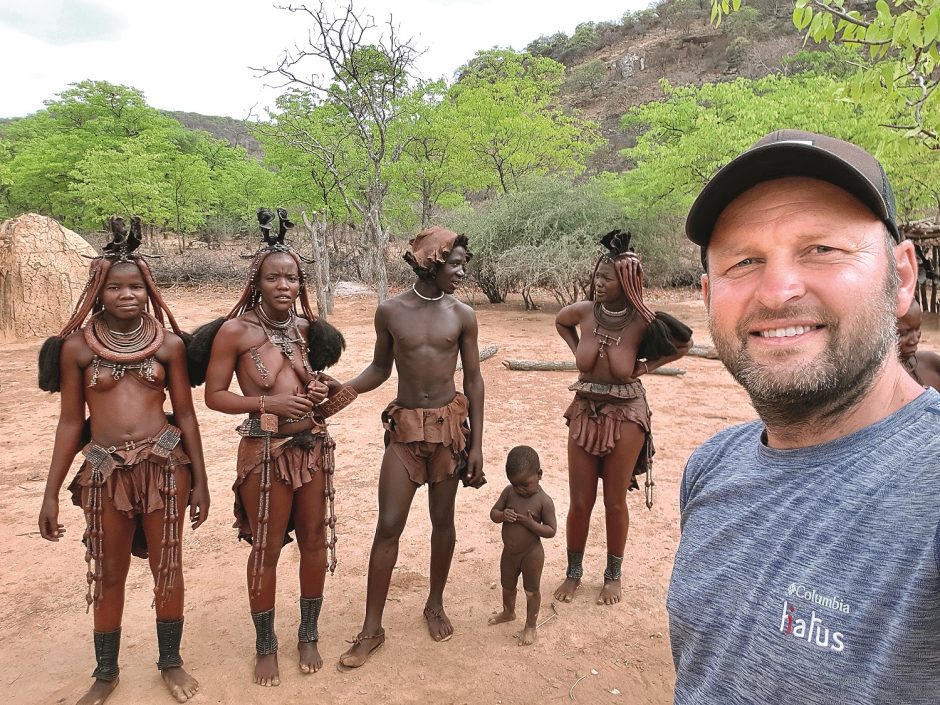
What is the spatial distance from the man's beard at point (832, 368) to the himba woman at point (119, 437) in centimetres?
261

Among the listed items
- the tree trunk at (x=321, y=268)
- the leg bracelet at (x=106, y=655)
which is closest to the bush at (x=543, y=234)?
the tree trunk at (x=321, y=268)

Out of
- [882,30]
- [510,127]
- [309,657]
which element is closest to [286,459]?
[309,657]

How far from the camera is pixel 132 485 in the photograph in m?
2.64

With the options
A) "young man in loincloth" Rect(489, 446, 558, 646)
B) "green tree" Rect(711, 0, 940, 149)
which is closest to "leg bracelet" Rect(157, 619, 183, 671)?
"young man in loincloth" Rect(489, 446, 558, 646)

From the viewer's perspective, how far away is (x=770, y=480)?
102 cm

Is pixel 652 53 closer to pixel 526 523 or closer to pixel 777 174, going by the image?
pixel 526 523

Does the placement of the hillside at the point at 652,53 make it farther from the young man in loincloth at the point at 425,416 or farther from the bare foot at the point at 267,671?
the bare foot at the point at 267,671

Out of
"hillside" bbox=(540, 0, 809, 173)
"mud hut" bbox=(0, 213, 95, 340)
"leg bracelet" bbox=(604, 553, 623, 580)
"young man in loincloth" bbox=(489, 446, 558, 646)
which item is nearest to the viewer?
"young man in loincloth" bbox=(489, 446, 558, 646)

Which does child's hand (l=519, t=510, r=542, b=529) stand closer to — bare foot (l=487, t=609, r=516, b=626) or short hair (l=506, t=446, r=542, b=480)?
short hair (l=506, t=446, r=542, b=480)

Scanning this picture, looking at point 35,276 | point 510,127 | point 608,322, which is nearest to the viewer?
point 608,322

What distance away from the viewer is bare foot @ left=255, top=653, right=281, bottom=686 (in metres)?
2.85

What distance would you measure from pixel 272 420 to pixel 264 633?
1132mm

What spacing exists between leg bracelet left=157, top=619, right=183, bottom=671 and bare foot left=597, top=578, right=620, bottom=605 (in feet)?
7.60

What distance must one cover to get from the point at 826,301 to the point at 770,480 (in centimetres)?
33
